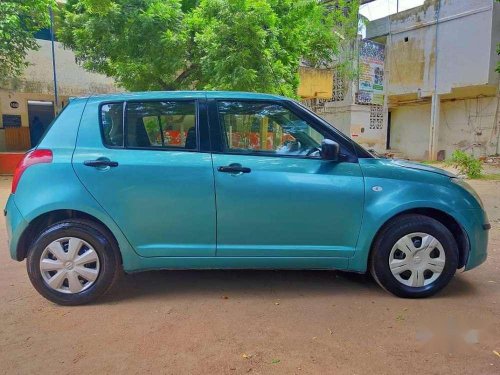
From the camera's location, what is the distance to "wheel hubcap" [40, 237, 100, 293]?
330 cm

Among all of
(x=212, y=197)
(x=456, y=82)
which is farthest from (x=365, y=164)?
(x=456, y=82)

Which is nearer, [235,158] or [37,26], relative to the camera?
[235,158]

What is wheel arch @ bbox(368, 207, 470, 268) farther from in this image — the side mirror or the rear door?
the rear door

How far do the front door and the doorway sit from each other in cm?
1832

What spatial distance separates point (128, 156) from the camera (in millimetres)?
3338

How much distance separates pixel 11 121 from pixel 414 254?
18924 millimetres

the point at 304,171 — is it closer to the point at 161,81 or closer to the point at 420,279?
the point at 420,279

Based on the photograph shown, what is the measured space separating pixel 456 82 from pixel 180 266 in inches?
805

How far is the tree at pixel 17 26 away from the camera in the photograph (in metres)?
10.9

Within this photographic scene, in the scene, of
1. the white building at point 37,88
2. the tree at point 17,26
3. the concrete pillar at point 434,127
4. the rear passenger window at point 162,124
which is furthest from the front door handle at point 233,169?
the concrete pillar at point 434,127

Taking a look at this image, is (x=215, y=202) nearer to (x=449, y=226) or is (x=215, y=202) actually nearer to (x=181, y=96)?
(x=181, y=96)

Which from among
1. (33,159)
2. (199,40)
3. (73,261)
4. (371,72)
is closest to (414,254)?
(73,261)

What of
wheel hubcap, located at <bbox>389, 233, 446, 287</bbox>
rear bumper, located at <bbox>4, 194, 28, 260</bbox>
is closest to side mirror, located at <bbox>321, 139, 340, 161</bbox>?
wheel hubcap, located at <bbox>389, 233, 446, 287</bbox>

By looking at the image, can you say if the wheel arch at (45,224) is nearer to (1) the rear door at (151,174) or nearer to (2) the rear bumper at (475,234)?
(1) the rear door at (151,174)
